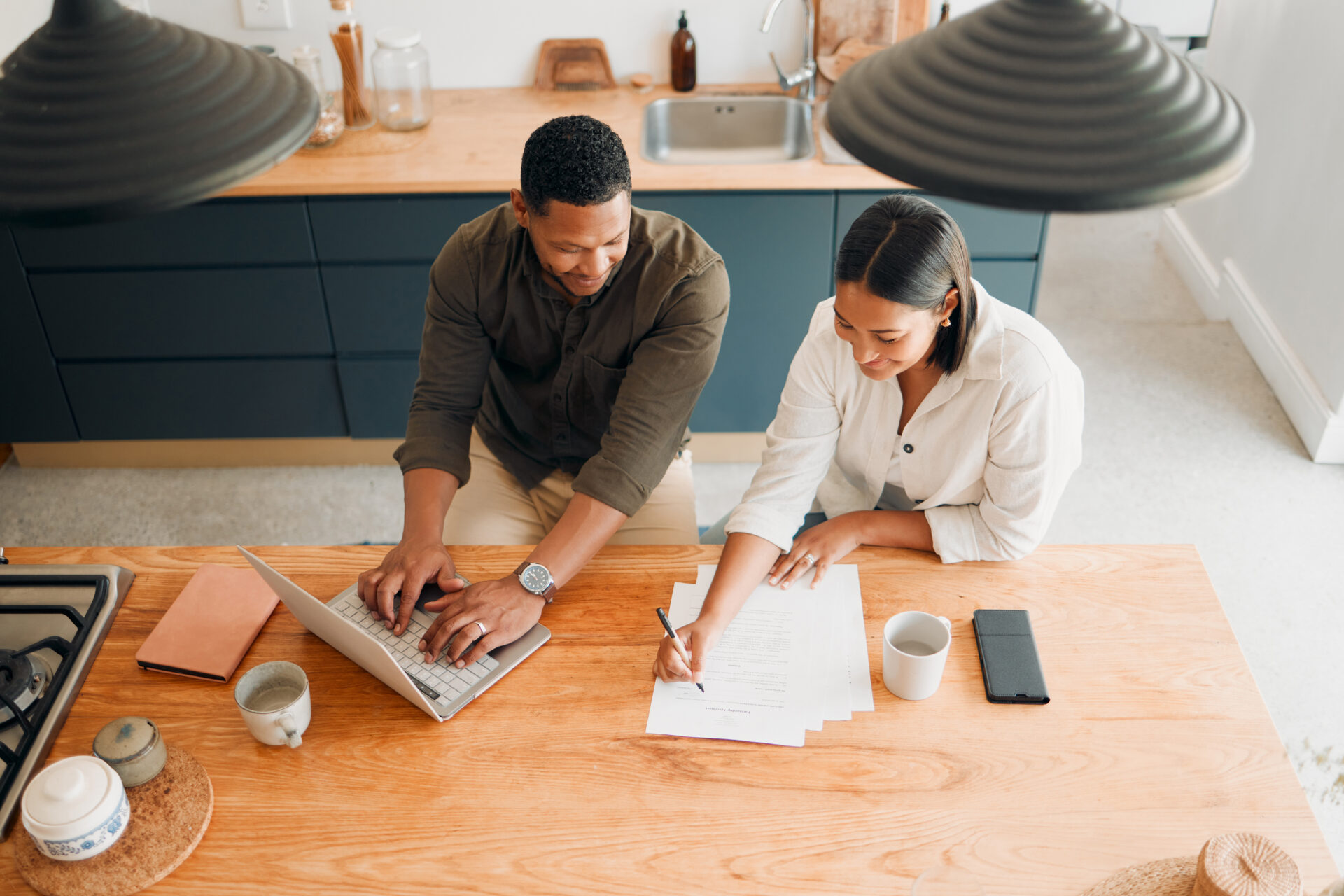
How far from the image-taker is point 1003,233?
2516 mm

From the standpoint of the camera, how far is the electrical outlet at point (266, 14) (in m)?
2.83

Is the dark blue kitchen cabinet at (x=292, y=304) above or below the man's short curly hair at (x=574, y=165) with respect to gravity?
below

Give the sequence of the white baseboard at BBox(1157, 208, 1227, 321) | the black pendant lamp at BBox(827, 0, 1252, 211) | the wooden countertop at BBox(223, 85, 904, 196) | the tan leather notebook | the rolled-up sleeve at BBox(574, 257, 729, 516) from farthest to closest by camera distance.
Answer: the white baseboard at BBox(1157, 208, 1227, 321) < the wooden countertop at BBox(223, 85, 904, 196) < the rolled-up sleeve at BBox(574, 257, 729, 516) < the tan leather notebook < the black pendant lamp at BBox(827, 0, 1252, 211)

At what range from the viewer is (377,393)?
283 cm

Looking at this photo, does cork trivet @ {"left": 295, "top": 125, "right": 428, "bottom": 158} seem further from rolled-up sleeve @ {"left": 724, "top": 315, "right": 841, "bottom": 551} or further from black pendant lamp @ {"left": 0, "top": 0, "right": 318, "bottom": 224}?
black pendant lamp @ {"left": 0, "top": 0, "right": 318, "bottom": 224}

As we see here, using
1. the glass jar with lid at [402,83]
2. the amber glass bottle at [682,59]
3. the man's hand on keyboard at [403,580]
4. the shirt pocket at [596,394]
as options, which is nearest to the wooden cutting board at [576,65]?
the amber glass bottle at [682,59]

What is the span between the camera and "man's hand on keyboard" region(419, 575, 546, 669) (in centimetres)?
135

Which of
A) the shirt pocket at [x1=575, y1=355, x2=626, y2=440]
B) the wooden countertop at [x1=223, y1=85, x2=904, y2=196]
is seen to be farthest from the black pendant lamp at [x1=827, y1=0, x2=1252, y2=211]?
the wooden countertop at [x1=223, y1=85, x2=904, y2=196]

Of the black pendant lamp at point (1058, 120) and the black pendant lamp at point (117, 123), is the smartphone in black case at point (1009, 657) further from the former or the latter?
the black pendant lamp at point (117, 123)

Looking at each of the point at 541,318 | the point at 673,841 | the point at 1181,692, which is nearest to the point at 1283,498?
the point at 1181,692

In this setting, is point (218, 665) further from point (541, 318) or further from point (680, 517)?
point (680, 517)

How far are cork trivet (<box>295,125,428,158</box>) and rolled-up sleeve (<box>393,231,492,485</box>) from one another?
1.06 metres

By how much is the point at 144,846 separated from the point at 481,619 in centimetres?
46

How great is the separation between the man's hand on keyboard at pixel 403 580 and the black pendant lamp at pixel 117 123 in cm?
76
